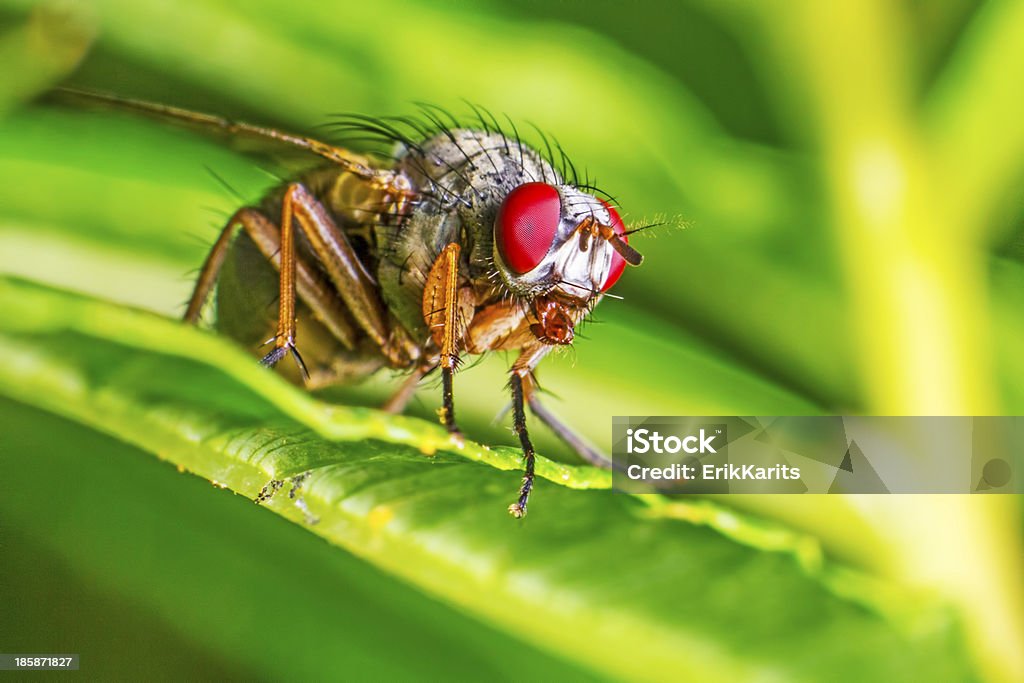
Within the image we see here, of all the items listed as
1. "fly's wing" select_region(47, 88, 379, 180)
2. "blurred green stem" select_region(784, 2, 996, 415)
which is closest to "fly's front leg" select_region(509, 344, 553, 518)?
"fly's wing" select_region(47, 88, 379, 180)

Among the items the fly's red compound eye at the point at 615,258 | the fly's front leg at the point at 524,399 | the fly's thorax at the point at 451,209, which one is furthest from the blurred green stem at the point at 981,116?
the fly's front leg at the point at 524,399

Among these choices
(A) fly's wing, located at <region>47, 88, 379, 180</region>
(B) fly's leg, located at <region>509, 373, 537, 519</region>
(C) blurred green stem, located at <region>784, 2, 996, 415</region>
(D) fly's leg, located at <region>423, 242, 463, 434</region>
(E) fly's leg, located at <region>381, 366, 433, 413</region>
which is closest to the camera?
(B) fly's leg, located at <region>509, 373, 537, 519</region>

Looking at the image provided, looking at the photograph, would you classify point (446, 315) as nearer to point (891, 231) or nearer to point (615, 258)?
point (615, 258)

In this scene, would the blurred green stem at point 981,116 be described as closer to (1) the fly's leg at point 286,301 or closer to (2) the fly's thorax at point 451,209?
(2) the fly's thorax at point 451,209

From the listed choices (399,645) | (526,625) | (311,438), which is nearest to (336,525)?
(311,438)

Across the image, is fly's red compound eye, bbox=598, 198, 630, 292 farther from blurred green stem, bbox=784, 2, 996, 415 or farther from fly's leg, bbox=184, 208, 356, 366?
fly's leg, bbox=184, 208, 356, 366
